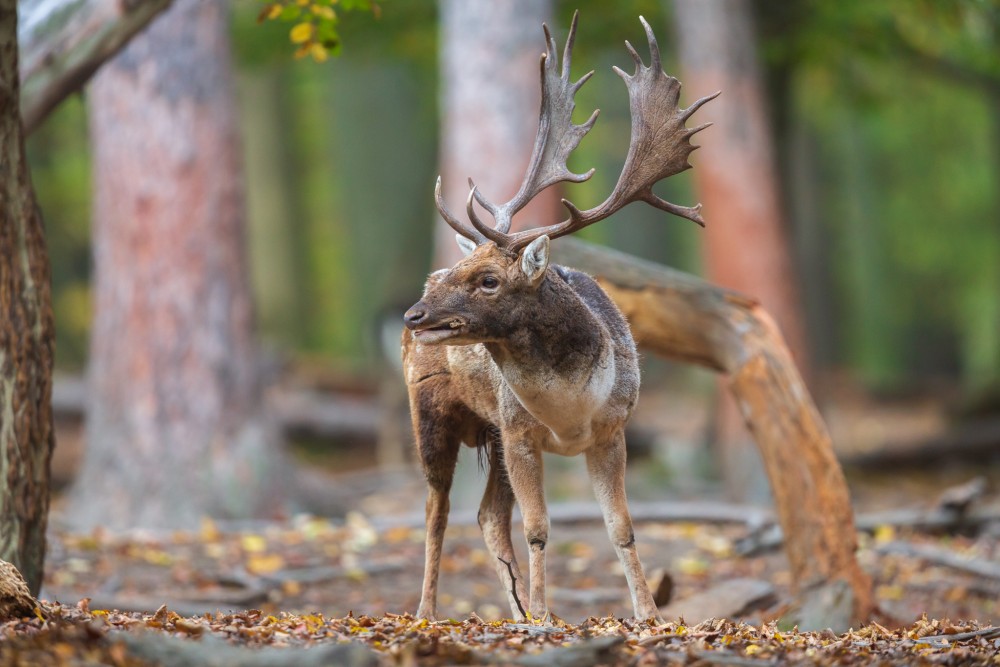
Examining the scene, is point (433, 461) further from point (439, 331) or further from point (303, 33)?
point (303, 33)

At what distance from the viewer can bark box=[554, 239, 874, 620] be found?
7.38 metres

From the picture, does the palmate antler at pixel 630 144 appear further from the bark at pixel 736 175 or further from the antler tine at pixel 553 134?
the bark at pixel 736 175

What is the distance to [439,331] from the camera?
5270mm

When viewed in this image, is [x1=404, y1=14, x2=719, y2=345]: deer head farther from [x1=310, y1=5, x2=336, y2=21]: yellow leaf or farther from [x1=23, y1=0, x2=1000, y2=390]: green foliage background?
A: [x1=23, y1=0, x2=1000, y2=390]: green foliage background

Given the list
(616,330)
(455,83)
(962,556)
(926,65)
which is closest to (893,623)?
(962,556)

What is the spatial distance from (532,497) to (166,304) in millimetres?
5568

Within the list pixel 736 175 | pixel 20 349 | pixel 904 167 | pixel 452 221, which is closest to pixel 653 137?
pixel 452 221

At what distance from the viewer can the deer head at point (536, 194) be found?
17.4 feet

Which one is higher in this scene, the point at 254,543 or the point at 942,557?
the point at 254,543

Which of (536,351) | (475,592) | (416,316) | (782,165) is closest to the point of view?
(416,316)

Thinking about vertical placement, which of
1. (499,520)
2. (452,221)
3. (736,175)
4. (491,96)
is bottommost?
(499,520)

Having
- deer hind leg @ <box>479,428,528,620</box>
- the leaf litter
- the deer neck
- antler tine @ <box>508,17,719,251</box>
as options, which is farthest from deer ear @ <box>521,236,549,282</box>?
the leaf litter

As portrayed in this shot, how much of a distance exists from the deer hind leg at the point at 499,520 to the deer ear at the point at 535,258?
4.12ft

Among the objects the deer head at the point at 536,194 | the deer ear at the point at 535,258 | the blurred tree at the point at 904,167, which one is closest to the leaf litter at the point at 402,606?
the deer head at the point at 536,194
